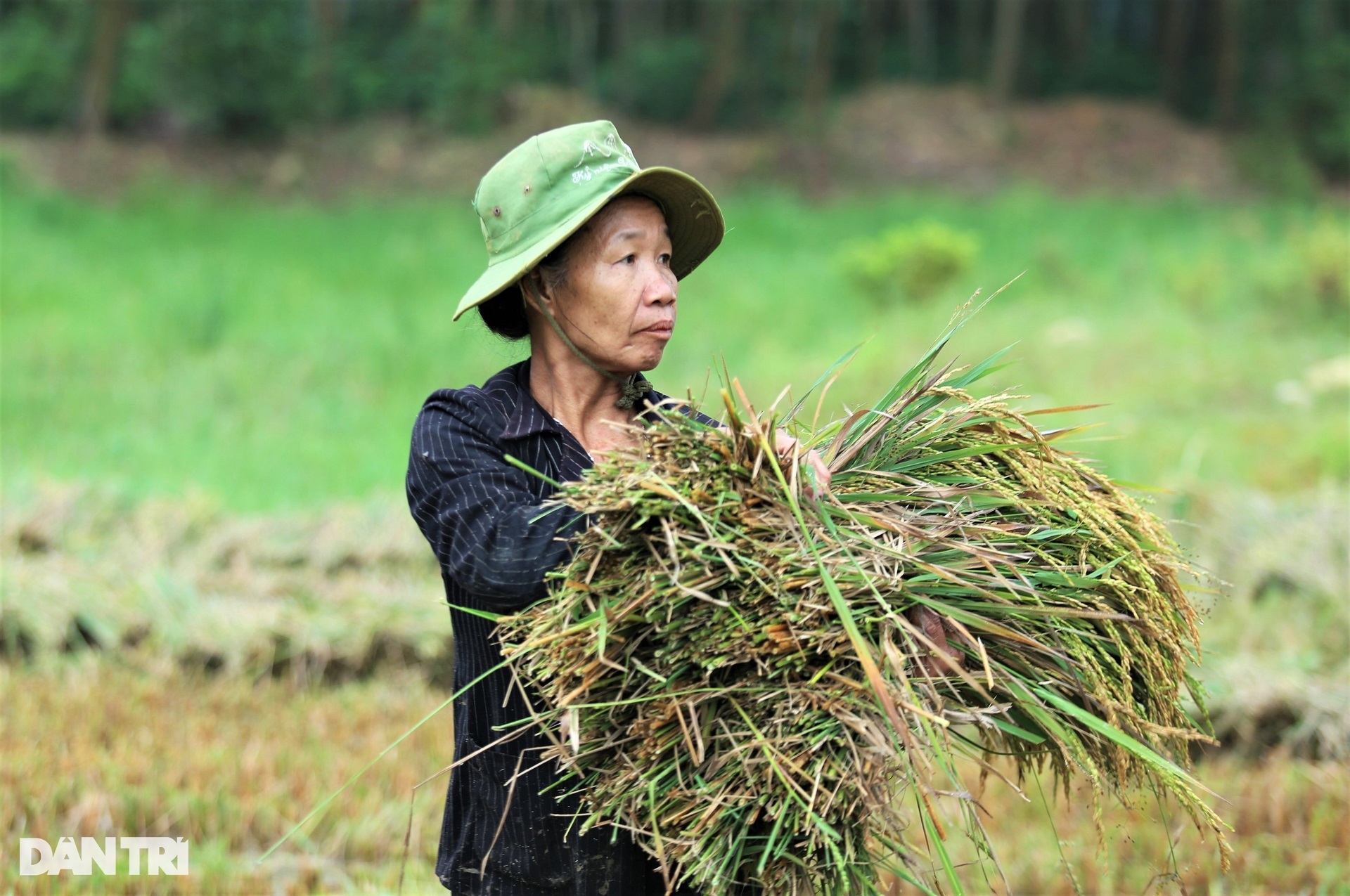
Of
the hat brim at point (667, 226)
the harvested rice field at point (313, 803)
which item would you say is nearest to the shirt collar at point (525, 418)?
the hat brim at point (667, 226)

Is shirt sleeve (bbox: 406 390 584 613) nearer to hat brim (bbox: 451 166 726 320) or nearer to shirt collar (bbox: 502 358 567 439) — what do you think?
shirt collar (bbox: 502 358 567 439)

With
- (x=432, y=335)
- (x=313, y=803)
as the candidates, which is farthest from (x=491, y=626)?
(x=432, y=335)

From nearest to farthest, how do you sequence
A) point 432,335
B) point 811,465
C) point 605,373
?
point 811,465 < point 605,373 < point 432,335

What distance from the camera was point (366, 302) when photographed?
13.0 meters

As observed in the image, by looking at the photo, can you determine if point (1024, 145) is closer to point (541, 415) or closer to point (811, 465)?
point (541, 415)

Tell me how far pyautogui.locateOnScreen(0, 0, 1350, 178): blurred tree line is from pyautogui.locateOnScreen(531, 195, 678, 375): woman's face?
19177 mm

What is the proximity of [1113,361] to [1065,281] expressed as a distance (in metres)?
3.38

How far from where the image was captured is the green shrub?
11.5 m

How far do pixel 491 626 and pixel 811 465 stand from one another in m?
0.54

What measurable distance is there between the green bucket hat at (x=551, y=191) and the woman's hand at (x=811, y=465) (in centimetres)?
41

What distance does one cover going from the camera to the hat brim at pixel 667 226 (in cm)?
181

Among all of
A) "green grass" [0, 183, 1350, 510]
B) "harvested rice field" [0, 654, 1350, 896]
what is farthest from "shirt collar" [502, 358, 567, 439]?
"green grass" [0, 183, 1350, 510]

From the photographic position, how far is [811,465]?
1.71 m

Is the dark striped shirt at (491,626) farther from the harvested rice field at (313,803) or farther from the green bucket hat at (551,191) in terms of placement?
A: the harvested rice field at (313,803)
